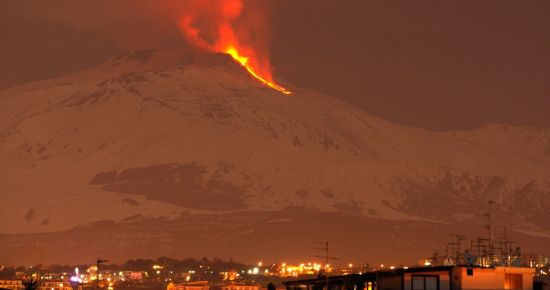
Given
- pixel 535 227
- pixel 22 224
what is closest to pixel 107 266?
pixel 22 224

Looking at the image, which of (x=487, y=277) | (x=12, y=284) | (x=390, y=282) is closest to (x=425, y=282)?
(x=390, y=282)

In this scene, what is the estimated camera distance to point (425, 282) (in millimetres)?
33375

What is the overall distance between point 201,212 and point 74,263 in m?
32.8

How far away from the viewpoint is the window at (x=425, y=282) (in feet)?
109

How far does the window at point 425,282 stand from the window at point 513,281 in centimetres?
148

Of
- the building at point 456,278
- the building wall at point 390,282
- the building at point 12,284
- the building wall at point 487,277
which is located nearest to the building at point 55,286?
the building at point 12,284

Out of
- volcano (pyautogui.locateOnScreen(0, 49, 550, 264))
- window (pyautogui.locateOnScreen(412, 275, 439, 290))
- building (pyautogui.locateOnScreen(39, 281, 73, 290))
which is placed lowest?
window (pyautogui.locateOnScreen(412, 275, 439, 290))

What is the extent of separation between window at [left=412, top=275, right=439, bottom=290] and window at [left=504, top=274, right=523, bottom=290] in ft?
4.85

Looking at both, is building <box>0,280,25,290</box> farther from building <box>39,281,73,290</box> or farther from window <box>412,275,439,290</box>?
window <box>412,275,439,290</box>

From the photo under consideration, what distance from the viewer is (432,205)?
627 feet

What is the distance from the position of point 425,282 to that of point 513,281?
1.93 m

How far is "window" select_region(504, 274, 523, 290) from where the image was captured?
33744 mm

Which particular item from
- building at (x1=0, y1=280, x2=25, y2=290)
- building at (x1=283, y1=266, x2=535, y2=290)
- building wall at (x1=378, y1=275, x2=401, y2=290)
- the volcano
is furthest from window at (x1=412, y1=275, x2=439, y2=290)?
the volcano

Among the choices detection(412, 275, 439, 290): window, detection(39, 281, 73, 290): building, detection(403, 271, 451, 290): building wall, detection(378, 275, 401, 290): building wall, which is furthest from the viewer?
detection(39, 281, 73, 290): building
